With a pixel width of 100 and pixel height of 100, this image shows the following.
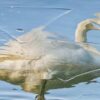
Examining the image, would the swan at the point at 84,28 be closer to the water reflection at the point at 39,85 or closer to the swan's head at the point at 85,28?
the swan's head at the point at 85,28

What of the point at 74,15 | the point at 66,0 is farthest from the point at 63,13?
the point at 66,0

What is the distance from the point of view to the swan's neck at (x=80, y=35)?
138 inches

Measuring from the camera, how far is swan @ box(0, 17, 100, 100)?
125 inches

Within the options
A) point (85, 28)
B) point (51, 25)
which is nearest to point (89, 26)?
point (85, 28)

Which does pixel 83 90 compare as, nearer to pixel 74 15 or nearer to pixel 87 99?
pixel 87 99

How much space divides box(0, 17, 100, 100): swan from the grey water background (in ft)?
0.32

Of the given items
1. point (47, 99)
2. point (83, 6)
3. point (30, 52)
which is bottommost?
point (47, 99)

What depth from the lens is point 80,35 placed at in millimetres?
3518

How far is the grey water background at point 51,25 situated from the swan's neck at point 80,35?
3 centimetres

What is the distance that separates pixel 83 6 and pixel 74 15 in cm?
21

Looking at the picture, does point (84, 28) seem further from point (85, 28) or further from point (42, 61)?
point (42, 61)

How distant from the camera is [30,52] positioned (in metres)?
3.20

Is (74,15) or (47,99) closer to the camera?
(47,99)

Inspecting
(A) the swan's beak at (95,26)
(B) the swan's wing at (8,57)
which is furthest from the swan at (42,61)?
(A) the swan's beak at (95,26)
